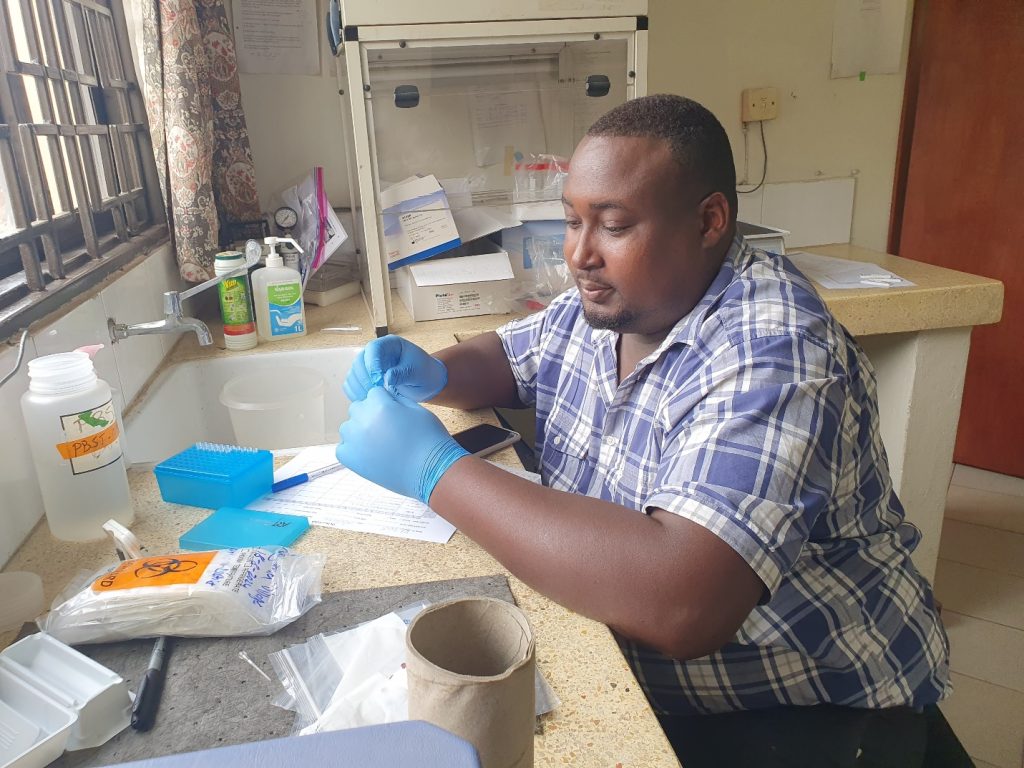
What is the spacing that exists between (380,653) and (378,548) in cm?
21

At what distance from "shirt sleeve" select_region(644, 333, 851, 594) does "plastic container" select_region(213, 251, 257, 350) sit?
106 cm

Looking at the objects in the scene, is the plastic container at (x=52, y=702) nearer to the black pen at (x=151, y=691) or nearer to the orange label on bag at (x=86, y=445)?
the black pen at (x=151, y=691)

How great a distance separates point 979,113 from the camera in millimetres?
2527

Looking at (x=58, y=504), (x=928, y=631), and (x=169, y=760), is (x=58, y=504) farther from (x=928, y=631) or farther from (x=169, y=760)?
(x=928, y=631)

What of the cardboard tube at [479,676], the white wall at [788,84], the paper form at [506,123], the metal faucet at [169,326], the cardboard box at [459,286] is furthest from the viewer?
the white wall at [788,84]

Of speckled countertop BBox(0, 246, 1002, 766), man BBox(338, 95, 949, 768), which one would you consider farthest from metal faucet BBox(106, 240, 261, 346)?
man BBox(338, 95, 949, 768)

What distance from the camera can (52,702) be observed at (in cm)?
62

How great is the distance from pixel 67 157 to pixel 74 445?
2.63 feet

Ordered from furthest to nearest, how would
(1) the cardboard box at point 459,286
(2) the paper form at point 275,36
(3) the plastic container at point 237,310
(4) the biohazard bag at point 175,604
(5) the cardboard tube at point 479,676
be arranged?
(2) the paper form at point 275,36 < (1) the cardboard box at point 459,286 < (3) the plastic container at point 237,310 < (4) the biohazard bag at point 175,604 < (5) the cardboard tube at point 479,676

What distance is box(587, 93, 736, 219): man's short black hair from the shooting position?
0.96 meters

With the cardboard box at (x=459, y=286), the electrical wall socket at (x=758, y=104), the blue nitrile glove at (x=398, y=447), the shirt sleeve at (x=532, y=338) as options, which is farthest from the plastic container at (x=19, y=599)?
the electrical wall socket at (x=758, y=104)

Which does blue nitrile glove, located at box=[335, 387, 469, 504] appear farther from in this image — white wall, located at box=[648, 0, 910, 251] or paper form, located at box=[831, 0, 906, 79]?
paper form, located at box=[831, 0, 906, 79]

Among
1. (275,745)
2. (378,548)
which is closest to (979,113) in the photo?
(378,548)

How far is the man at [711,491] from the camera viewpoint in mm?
775
